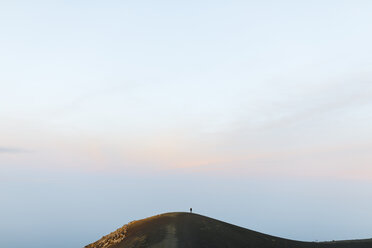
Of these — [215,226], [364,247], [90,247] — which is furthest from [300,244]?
[90,247]

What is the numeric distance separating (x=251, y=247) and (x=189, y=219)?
13.1 metres

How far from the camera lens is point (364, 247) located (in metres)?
58.8

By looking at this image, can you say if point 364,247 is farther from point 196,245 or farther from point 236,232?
point 196,245

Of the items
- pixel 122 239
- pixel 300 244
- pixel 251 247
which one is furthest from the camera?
pixel 300 244

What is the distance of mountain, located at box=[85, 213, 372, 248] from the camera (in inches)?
1985

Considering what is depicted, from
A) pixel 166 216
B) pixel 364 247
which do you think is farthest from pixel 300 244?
pixel 166 216

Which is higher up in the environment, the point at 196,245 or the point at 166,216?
the point at 166,216

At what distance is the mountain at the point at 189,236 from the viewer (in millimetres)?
50416

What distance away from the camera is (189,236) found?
51.8m

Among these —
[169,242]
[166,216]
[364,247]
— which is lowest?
[364,247]

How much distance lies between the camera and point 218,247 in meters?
49.7

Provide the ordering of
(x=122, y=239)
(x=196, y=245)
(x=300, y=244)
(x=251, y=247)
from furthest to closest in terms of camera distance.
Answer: (x=300, y=244)
(x=122, y=239)
(x=251, y=247)
(x=196, y=245)

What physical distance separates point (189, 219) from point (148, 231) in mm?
8677

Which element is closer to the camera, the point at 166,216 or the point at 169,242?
the point at 169,242
